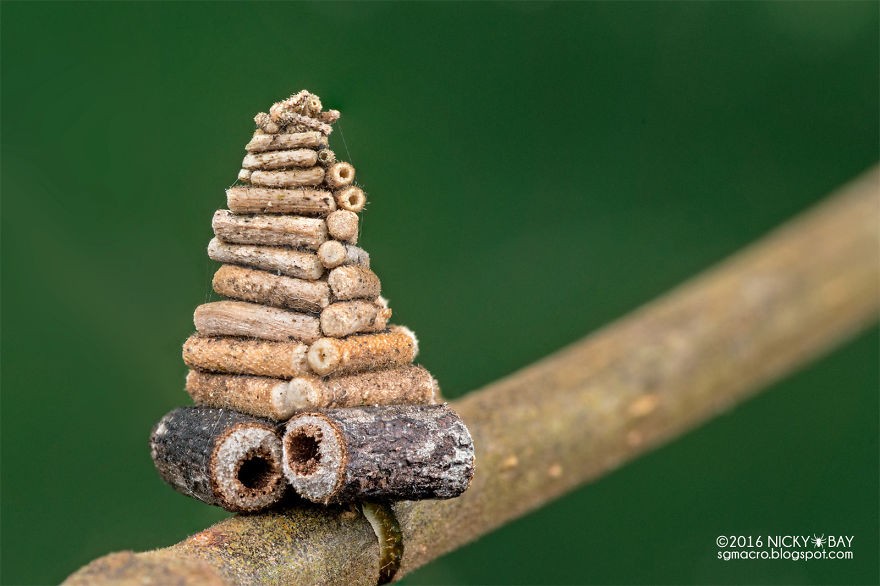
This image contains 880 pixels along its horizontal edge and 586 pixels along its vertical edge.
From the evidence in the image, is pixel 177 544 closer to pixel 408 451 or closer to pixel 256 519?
pixel 256 519

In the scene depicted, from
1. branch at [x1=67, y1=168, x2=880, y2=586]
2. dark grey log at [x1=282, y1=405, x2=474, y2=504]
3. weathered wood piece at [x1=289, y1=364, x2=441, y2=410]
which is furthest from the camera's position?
branch at [x1=67, y1=168, x2=880, y2=586]

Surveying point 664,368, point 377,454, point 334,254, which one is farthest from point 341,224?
point 664,368

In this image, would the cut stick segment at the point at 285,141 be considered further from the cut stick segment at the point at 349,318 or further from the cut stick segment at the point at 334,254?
the cut stick segment at the point at 349,318

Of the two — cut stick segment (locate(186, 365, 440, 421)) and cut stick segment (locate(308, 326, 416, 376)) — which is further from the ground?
cut stick segment (locate(308, 326, 416, 376))

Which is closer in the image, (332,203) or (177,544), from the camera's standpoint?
(177,544)

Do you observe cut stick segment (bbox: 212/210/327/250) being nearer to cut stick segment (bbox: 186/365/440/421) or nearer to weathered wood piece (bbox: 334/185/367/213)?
weathered wood piece (bbox: 334/185/367/213)

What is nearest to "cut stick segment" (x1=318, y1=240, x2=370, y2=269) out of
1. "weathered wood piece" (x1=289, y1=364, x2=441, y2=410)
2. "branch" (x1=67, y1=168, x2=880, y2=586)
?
"weathered wood piece" (x1=289, y1=364, x2=441, y2=410)

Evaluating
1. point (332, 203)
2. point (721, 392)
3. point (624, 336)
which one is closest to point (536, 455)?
point (624, 336)
